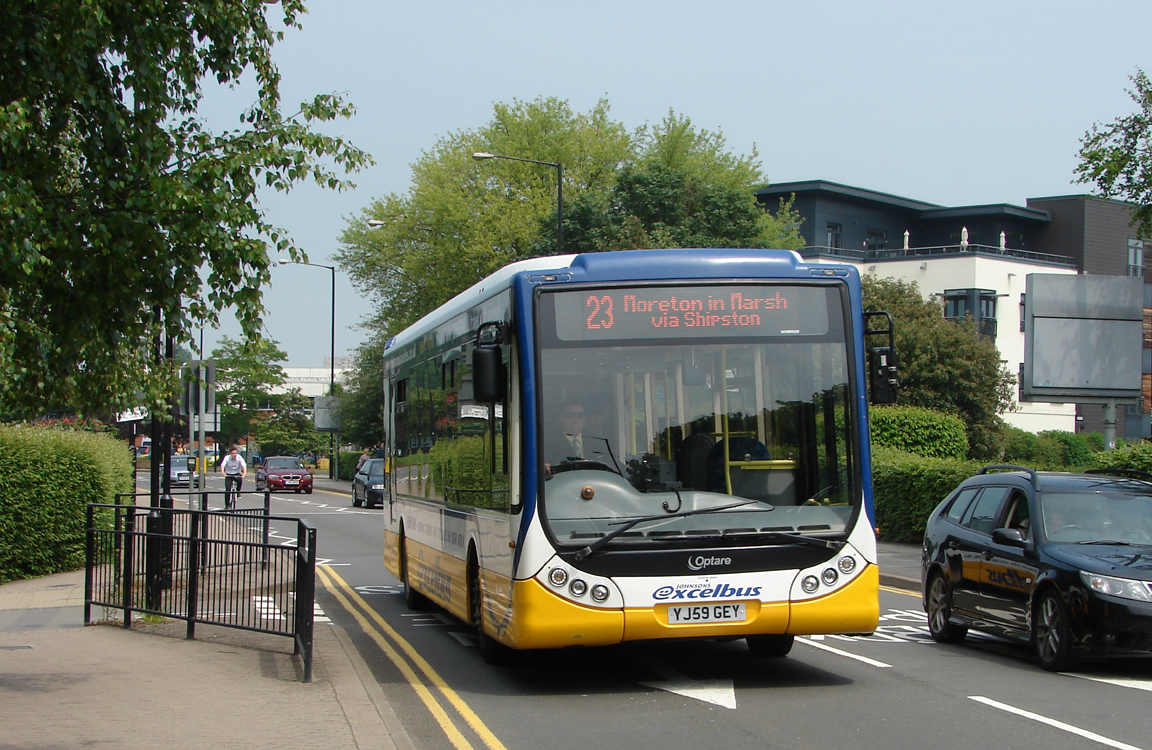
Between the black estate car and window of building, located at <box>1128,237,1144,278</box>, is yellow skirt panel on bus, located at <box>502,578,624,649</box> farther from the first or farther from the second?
window of building, located at <box>1128,237,1144,278</box>

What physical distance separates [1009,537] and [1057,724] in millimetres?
3028

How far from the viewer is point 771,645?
10.8m

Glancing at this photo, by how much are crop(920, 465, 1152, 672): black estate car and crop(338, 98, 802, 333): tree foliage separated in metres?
36.3

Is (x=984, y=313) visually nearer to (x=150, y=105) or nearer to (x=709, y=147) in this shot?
(x=709, y=147)

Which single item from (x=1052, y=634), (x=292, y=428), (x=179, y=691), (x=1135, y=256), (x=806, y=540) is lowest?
(x=179, y=691)

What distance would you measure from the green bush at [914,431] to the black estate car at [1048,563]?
1685 centimetres

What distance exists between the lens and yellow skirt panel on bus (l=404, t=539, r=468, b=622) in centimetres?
1130

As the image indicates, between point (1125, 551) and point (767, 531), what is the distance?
127 inches

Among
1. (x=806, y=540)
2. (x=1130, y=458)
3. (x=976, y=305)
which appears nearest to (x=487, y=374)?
(x=806, y=540)

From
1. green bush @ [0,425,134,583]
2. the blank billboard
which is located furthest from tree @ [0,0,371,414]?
the blank billboard

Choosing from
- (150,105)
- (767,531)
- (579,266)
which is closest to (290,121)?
(150,105)

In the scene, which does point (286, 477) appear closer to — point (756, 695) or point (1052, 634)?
point (1052, 634)

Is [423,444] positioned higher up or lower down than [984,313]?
lower down

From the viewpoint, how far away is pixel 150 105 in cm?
823
